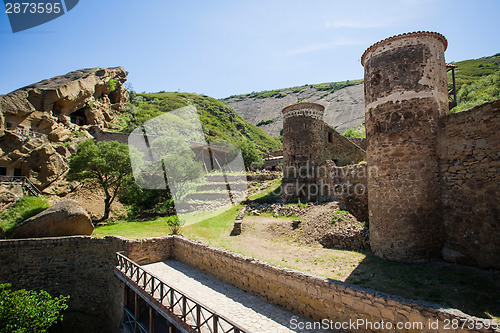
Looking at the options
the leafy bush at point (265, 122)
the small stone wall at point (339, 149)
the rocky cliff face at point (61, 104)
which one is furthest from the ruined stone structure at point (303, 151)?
the leafy bush at point (265, 122)

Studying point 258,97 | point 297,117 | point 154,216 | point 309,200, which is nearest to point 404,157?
point 309,200

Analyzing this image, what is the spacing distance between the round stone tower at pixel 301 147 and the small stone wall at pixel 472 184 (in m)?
13.5

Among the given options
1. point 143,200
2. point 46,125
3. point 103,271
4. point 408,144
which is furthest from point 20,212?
point 408,144

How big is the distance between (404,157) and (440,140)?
4.06ft

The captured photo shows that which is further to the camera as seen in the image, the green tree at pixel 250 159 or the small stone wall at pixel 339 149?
the green tree at pixel 250 159

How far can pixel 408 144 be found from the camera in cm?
895

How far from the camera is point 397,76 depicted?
9.24 metres

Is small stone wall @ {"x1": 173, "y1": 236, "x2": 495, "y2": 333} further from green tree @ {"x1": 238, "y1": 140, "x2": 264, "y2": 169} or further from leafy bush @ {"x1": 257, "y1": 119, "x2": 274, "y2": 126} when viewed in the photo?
leafy bush @ {"x1": 257, "y1": 119, "x2": 274, "y2": 126}

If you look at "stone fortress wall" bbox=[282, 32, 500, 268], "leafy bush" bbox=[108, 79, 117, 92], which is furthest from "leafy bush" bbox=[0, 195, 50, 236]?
"leafy bush" bbox=[108, 79, 117, 92]

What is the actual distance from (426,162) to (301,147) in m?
14.2

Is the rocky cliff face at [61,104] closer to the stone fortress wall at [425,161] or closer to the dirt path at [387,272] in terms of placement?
the dirt path at [387,272]

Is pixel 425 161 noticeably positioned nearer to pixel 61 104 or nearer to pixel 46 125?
pixel 46 125

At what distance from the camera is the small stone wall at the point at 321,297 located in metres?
5.03

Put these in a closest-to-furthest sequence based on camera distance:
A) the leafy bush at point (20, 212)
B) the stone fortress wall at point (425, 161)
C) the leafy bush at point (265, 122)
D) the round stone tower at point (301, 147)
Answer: the stone fortress wall at point (425, 161) < the leafy bush at point (20, 212) < the round stone tower at point (301, 147) < the leafy bush at point (265, 122)
